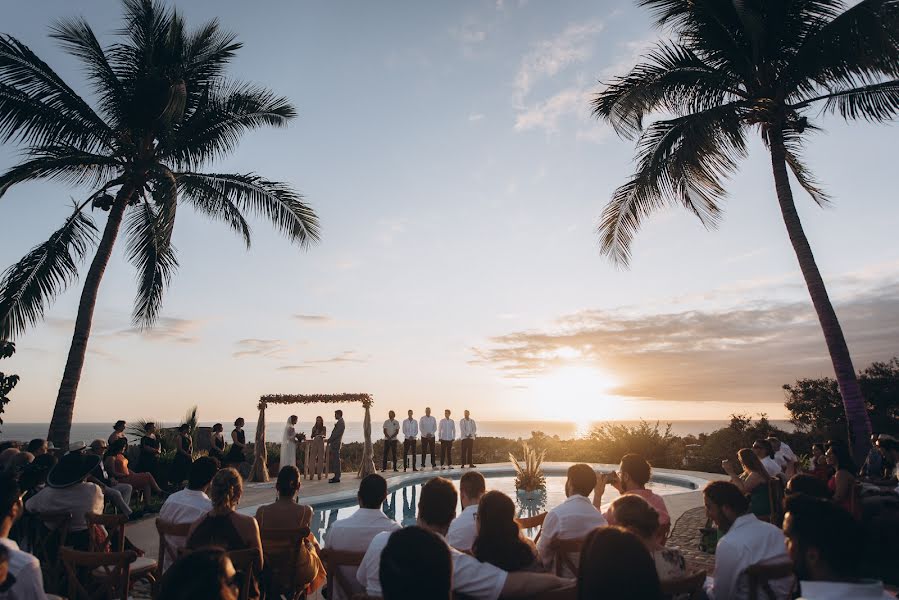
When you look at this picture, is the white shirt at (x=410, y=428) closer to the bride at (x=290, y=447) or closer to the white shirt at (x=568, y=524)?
the bride at (x=290, y=447)

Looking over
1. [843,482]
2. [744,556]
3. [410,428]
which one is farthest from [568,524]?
[410,428]

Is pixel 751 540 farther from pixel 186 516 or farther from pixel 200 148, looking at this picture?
pixel 200 148

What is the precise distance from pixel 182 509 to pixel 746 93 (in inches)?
487

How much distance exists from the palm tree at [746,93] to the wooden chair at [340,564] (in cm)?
932

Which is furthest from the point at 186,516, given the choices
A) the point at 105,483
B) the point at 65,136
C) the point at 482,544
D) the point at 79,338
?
the point at 65,136

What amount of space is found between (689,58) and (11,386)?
15.1 m

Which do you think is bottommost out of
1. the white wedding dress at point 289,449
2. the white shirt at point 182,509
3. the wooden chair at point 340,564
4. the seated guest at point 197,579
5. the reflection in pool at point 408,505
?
the reflection in pool at point 408,505

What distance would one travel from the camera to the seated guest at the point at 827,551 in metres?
2.06

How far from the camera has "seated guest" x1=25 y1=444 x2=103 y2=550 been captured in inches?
178

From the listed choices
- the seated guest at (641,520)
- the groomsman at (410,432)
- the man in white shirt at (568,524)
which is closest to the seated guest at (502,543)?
the seated guest at (641,520)

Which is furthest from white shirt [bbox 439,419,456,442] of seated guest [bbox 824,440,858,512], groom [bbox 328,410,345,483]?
seated guest [bbox 824,440,858,512]

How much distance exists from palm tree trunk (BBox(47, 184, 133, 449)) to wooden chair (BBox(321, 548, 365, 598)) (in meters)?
8.06

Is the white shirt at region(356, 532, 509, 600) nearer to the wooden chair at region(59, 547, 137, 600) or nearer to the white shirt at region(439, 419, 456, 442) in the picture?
the wooden chair at region(59, 547, 137, 600)

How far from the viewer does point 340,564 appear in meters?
3.39
